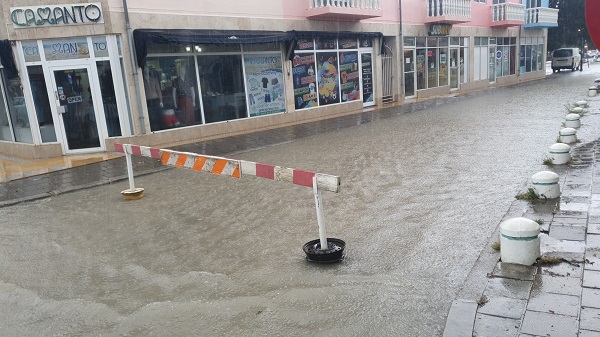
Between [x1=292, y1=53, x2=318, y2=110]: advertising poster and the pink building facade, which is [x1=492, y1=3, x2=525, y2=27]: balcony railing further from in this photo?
[x1=292, y1=53, x2=318, y2=110]: advertising poster

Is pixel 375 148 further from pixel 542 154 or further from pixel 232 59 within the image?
pixel 232 59

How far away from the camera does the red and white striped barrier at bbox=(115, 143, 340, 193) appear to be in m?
4.44

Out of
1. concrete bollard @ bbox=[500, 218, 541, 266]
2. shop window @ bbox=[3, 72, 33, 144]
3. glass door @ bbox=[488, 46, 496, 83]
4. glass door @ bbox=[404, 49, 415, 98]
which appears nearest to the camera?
concrete bollard @ bbox=[500, 218, 541, 266]

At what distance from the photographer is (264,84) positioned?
49.9 ft

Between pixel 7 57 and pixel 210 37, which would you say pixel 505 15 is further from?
pixel 7 57

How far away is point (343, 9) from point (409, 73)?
22.0 ft

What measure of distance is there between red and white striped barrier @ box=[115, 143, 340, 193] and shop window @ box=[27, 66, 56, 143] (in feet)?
20.4

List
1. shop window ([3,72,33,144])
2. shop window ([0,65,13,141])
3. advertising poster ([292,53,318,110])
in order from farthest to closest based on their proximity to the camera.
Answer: advertising poster ([292,53,318,110])
shop window ([0,65,13,141])
shop window ([3,72,33,144])

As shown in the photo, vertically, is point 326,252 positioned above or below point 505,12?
below

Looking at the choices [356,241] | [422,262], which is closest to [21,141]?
[356,241]

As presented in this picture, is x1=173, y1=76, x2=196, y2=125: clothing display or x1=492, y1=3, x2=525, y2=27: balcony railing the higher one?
x1=492, y1=3, x2=525, y2=27: balcony railing

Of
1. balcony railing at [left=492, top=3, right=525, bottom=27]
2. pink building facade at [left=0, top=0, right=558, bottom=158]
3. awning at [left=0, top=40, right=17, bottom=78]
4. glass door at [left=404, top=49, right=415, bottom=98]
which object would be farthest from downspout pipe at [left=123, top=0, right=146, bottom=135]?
balcony railing at [left=492, top=3, right=525, bottom=27]

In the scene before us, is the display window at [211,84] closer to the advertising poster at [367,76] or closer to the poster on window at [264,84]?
the poster on window at [264,84]

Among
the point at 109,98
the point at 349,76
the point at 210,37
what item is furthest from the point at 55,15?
the point at 349,76
